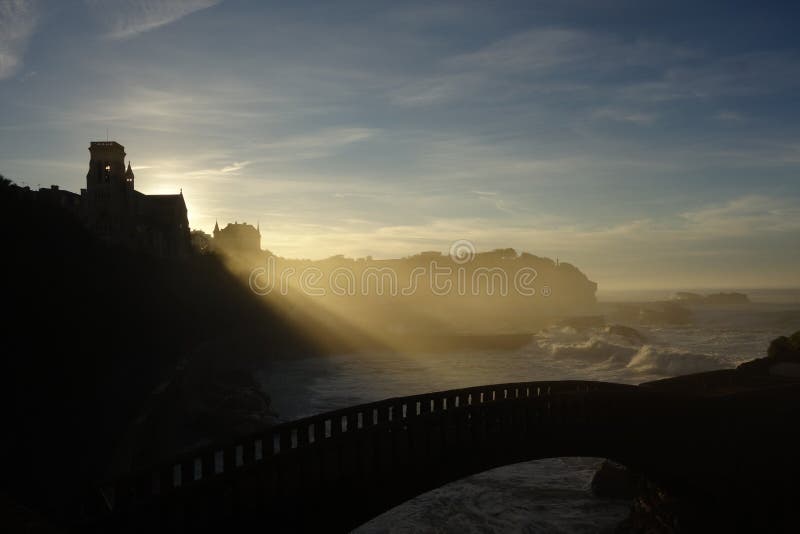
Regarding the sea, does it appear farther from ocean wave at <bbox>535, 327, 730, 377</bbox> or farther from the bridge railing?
the bridge railing

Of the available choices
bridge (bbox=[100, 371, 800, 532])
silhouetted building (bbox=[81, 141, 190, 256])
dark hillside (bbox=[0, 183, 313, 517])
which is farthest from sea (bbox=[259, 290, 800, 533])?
silhouetted building (bbox=[81, 141, 190, 256])

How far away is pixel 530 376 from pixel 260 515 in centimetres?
6382

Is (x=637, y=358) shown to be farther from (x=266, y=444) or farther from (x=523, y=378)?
(x=266, y=444)

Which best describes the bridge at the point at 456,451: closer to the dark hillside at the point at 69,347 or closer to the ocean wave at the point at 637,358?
the dark hillside at the point at 69,347

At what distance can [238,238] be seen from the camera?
154125 millimetres

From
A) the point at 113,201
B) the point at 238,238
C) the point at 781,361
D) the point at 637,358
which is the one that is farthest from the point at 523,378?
the point at 238,238

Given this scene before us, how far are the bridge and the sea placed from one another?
5.84 metres

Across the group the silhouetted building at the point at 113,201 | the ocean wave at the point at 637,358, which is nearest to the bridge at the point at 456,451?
the ocean wave at the point at 637,358

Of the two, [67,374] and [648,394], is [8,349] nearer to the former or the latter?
[67,374]

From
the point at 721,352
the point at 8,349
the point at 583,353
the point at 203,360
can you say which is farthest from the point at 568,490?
the point at 721,352

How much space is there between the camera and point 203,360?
183 ft

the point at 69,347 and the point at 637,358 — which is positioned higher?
the point at 69,347

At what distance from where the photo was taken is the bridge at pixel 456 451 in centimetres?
1230

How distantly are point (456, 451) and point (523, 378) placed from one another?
55919 millimetres
